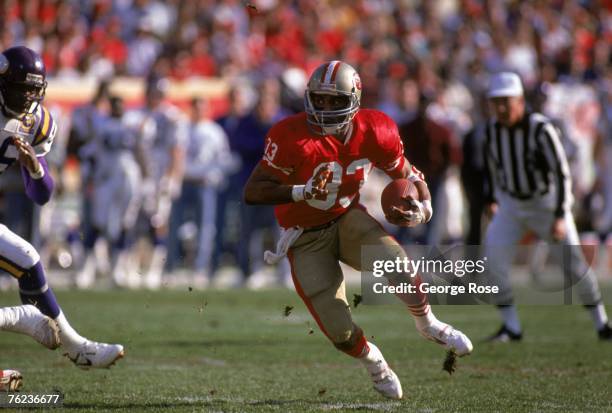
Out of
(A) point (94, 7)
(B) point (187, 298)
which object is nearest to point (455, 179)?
(B) point (187, 298)

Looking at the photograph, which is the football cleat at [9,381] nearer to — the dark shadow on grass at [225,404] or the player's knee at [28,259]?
the dark shadow on grass at [225,404]

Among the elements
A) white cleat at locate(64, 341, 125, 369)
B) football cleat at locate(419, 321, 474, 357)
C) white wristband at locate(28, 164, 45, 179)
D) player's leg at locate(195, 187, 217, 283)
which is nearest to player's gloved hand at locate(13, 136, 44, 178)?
white wristband at locate(28, 164, 45, 179)

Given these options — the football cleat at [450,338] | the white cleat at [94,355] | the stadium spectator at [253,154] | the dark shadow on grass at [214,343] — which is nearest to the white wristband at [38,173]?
the white cleat at [94,355]

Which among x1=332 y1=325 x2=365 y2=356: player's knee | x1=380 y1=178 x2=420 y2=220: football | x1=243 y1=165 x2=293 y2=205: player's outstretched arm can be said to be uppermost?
x1=243 y1=165 x2=293 y2=205: player's outstretched arm

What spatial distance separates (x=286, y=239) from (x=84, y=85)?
7.38 metres

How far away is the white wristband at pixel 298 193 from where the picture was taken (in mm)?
4500

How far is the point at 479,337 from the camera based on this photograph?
7.19m

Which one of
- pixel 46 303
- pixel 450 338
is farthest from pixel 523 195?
pixel 46 303

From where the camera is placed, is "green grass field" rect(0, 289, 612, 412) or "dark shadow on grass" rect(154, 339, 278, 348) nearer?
"green grass field" rect(0, 289, 612, 412)

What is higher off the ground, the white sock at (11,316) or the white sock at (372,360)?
the white sock at (11,316)

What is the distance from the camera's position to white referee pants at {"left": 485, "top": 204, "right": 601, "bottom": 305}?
6.91 m

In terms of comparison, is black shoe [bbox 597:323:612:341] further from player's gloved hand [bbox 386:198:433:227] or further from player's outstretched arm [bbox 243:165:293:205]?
player's outstretched arm [bbox 243:165:293:205]

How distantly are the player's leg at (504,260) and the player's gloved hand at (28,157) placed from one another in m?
3.35

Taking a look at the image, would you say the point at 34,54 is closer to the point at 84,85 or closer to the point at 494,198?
the point at 494,198
